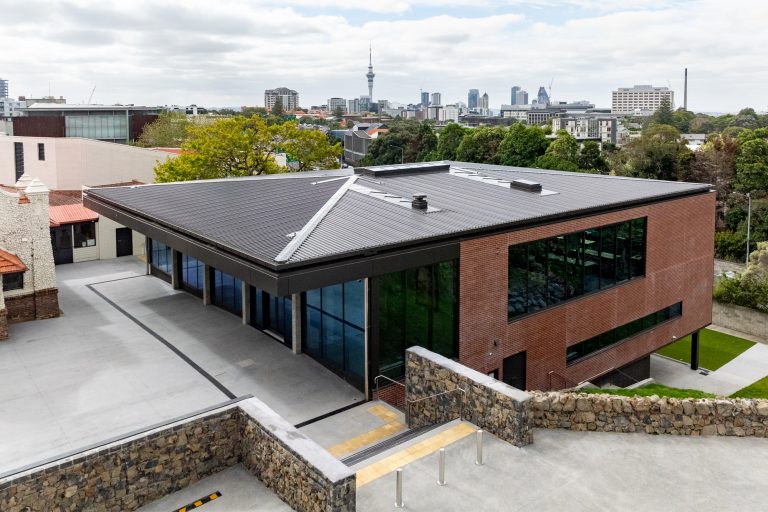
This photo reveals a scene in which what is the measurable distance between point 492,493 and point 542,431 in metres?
3.01

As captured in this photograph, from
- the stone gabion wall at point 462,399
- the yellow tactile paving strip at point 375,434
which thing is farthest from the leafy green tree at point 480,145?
the stone gabion wall at point 462,399

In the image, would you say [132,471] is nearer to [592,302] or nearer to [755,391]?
[592,302]

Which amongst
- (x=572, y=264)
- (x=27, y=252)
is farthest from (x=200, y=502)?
(x=572, y=264)

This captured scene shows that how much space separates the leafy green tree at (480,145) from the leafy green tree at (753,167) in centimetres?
2976

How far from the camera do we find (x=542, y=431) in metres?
15.4

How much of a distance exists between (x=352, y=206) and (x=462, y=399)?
8.86 m

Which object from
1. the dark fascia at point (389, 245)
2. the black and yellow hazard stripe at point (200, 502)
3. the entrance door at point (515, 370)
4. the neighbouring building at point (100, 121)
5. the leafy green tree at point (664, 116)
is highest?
the leafy green tree at point (664, 116)

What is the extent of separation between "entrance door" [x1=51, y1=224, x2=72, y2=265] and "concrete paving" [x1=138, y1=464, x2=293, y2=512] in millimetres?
26487

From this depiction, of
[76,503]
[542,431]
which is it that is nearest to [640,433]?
[542,431]

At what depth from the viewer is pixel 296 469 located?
40.1 ft

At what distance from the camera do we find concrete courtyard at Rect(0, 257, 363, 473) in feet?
54.9

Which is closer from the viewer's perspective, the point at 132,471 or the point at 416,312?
the point at 132,471

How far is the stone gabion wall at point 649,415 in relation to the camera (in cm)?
1549

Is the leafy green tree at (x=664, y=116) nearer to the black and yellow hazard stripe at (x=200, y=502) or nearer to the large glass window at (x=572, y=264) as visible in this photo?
the large glass window at (x=572, y=264)
